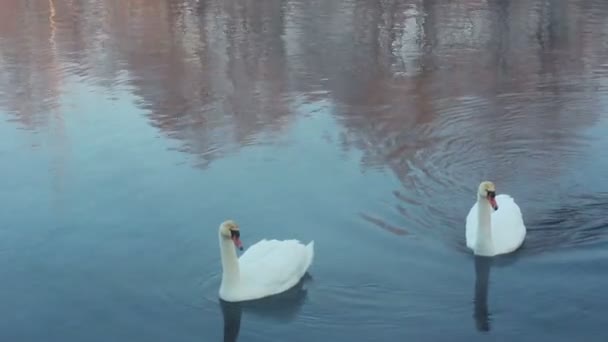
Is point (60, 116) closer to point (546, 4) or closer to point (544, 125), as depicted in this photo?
point (544, 125)

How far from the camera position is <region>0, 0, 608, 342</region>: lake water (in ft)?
25.2

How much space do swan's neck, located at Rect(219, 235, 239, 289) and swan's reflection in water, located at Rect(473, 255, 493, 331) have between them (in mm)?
1839

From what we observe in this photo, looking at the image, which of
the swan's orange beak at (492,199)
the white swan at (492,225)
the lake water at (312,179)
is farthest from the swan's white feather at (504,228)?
the swan's orange beak at (492,199)

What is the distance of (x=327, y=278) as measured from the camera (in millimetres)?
8195

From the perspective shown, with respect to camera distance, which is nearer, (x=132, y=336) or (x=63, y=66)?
(x=132, y=336)

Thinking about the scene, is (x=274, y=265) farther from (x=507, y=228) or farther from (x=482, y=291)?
(x=507, y=228)

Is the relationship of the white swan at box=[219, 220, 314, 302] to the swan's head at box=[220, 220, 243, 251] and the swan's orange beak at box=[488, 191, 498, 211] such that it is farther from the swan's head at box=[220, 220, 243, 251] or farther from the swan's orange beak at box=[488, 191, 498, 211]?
the swan's orange beak at box=[488, 191, 498, 211]

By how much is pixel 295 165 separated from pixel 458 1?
49.2 feet

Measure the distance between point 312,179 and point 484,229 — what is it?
9.40 feet

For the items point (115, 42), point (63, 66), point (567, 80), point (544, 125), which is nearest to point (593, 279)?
point (544, 125)

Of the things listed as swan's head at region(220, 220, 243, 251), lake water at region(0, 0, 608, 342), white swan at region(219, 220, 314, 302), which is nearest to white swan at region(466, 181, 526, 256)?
lake water at region(0, 0, 608, 342)

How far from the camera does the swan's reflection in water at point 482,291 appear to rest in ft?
24.3

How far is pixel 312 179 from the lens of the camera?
35.3ft

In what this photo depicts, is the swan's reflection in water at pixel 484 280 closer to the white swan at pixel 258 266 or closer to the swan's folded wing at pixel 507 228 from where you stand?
the swan's folded wing at pixel 507 228
